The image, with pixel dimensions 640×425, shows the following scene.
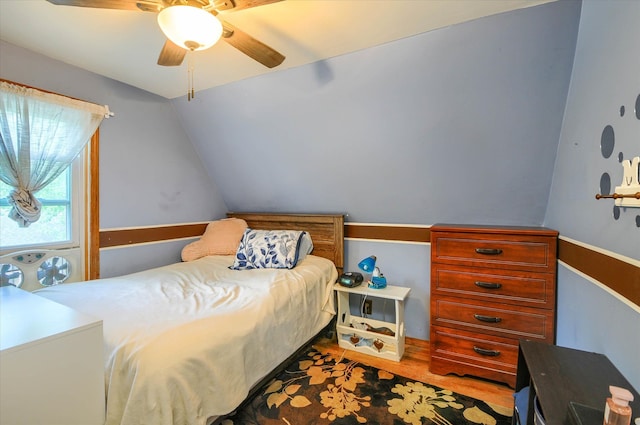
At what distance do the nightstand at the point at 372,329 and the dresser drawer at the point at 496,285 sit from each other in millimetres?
377

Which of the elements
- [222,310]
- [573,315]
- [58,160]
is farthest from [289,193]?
[573,315]

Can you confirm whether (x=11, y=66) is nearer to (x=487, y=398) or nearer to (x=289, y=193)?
(x=289, y=193)

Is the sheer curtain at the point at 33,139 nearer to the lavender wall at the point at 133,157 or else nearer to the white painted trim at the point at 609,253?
the lavender wall at the point at 133,157

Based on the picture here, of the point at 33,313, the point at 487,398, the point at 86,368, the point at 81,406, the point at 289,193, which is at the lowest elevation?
the point at 487,398

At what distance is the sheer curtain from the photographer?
1.95 metres

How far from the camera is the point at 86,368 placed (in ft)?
3.50

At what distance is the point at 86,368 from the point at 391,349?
6.75 ft

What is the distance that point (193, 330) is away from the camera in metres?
1.43

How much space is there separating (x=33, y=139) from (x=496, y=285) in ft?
10.9

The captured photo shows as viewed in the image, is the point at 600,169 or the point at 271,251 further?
the point at 271,251

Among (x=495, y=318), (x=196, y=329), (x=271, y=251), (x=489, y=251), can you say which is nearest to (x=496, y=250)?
(x=489, y=251)

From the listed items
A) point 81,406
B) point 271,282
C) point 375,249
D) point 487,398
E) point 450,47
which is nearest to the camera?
point 81,406

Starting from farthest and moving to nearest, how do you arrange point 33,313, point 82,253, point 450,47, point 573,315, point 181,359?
point 82,253
point 450,47
point 573,315
point 181,359
point 33,313

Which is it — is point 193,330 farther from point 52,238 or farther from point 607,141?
point 607,141
